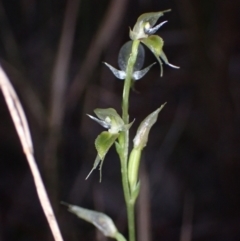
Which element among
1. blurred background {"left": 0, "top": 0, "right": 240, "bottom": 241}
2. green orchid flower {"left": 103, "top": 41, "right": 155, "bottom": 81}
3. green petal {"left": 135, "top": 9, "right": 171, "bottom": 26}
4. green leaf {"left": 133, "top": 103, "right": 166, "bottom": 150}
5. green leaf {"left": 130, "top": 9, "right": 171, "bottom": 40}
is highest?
green petal {"left": 135, "top": 9, "right": 171, "bottom": 26}

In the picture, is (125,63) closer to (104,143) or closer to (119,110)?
(104,143)

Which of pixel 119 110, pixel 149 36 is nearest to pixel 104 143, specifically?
pixel 149 36

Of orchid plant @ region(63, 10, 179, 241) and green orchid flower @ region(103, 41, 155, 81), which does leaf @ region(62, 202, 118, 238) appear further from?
green orchid flower @ region(103, 41, 155, 81)

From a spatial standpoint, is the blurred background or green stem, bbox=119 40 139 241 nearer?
green stem, bbox=119 40 139 241

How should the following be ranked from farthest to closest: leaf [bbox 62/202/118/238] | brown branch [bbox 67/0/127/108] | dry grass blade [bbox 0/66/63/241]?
brown branch [bbox 67/0/127/108]
leaf [bbox 62/202/118/238]
dry grass blade [bbox 0/66/63/241]

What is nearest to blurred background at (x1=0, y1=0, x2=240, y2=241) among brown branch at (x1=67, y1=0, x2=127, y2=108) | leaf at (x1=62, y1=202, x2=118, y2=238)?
brown branch at (x1=67, y1=0, x2=127, y2=108)

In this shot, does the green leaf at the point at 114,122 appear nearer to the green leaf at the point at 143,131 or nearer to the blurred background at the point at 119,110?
the green leaf at the point at 143,131

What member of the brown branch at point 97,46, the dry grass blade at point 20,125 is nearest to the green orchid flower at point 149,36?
the dry grass blade at point 20,125
